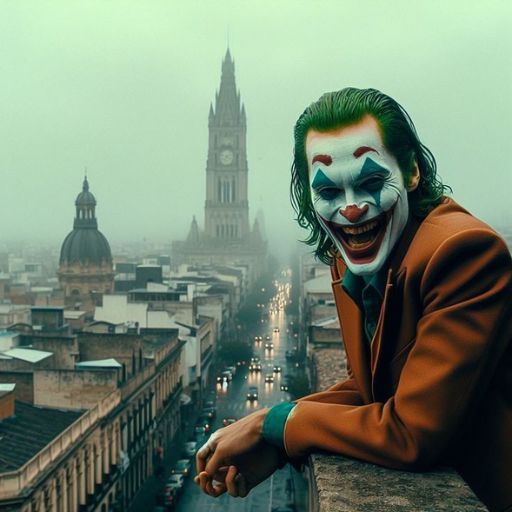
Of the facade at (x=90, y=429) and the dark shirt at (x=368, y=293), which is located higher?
the dark shirt at (x=368, y=293)

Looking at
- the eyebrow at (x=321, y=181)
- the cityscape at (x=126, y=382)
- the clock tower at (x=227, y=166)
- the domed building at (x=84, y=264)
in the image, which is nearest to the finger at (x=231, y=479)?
the eyebrow at (x=321, y=181)

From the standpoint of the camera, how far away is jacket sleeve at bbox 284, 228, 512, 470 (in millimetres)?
3627

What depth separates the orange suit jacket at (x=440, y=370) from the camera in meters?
3.65

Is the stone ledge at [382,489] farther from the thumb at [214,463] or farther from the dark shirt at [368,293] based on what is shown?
the dark shirt at [368,293]

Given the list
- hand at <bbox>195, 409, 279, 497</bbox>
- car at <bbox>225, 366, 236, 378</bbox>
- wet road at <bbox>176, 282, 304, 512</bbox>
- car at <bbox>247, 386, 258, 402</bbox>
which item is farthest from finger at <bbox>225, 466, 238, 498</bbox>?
car at <bbox>225, 366, 236, 378</bbox>

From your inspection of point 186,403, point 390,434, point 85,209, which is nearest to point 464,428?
point 390,434

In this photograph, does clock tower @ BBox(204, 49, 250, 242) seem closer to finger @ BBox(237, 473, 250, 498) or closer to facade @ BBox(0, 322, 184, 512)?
facade @ BBox(0, 322, 184, 512)

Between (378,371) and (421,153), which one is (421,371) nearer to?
(378,371)

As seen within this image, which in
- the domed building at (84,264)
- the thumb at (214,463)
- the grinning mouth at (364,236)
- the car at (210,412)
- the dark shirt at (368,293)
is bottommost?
the car at (210,412)

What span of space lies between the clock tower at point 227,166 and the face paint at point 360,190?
18180 cm

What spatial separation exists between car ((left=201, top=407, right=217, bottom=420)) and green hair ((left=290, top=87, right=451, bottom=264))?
53.0 metres

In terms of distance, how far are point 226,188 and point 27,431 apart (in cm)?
16087

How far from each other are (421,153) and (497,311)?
1.19 meters

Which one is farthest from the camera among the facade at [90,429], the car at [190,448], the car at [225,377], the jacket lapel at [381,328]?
the car at [225,377]
